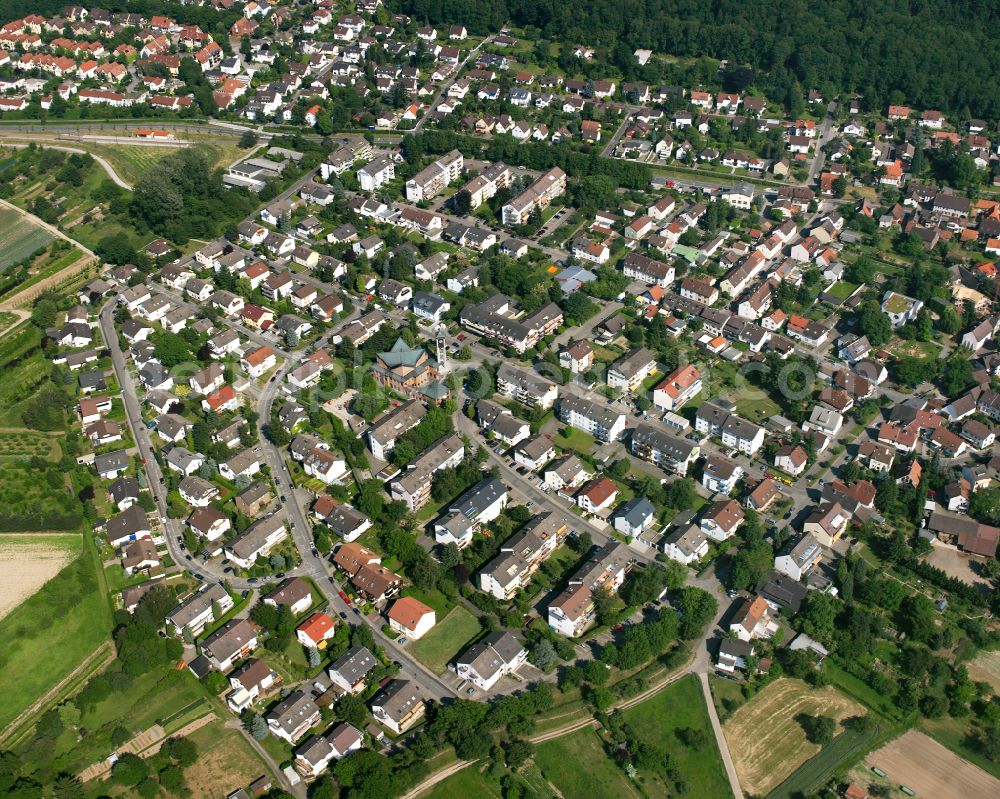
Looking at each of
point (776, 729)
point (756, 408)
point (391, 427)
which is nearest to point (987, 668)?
point (776, 729)

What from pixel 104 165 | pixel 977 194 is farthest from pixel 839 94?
pixel 104 165

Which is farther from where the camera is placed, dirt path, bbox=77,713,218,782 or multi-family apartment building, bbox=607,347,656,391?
multi-family apartment building, bbox=607,347,656,391

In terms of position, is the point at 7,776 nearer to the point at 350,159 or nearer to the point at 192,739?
the point at 192,739

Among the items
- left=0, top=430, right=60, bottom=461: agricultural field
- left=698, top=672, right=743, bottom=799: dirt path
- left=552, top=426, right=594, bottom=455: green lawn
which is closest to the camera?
left=698, top=672, right=743, bottom=799: dirt path

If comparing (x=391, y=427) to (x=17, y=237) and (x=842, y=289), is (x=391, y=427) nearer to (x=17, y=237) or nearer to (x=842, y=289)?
(x=842, y=289)

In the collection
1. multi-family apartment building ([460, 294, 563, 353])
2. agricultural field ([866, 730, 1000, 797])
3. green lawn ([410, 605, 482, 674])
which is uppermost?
multi-family apartment building ([460, 294, 563, 353])

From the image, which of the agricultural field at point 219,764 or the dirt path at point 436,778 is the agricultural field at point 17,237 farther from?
the dirt path at point 436,778

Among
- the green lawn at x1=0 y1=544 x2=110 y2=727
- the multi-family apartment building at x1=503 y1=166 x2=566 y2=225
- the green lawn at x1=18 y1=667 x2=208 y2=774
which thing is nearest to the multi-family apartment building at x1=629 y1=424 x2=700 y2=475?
the multi-family apartment building at x1=503 y1=166 x2=566 y2=225

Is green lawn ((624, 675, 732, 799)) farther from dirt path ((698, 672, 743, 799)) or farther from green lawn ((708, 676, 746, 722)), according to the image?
green lawn ((708, 676, 746, 722))
